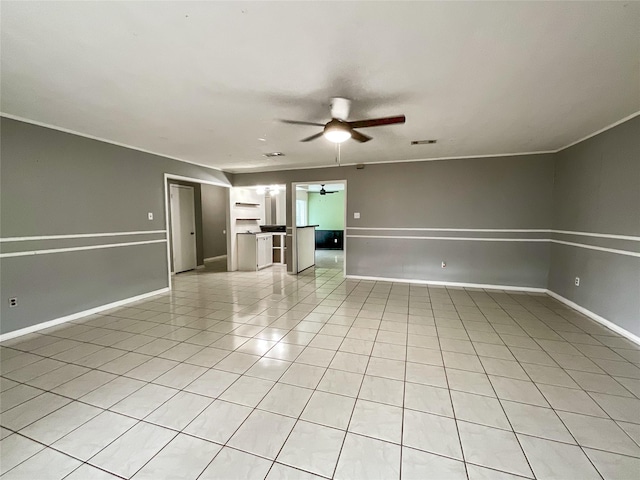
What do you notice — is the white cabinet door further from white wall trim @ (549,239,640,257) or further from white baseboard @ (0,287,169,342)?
white wall trim @ (549,239,640,257)

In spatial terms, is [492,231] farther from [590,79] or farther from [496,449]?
[496,449]

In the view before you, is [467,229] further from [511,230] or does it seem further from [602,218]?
[602,218]

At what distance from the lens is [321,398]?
6.51 ft

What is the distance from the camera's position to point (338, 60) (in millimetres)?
1904

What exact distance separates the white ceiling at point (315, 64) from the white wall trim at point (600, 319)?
2.37 meters

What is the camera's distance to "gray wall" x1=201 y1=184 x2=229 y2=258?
25.4 feet

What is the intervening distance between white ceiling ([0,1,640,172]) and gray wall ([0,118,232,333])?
0.41 meters

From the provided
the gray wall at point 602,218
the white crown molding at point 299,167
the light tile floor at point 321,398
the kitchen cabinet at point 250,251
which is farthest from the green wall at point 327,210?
the light tile floor at point 321,398

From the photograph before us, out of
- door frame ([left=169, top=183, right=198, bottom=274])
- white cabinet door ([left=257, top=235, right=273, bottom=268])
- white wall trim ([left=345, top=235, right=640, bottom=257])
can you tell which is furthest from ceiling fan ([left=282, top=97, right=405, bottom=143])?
door frame ([left=169, top=183, right=198, bottom=274])

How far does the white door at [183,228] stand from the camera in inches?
255

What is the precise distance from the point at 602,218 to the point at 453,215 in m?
2.02

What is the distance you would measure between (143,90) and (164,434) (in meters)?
2.69

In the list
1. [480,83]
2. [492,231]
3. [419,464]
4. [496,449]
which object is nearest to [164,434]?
[419,464]

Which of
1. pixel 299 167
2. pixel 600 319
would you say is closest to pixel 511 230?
pixel 600 319
